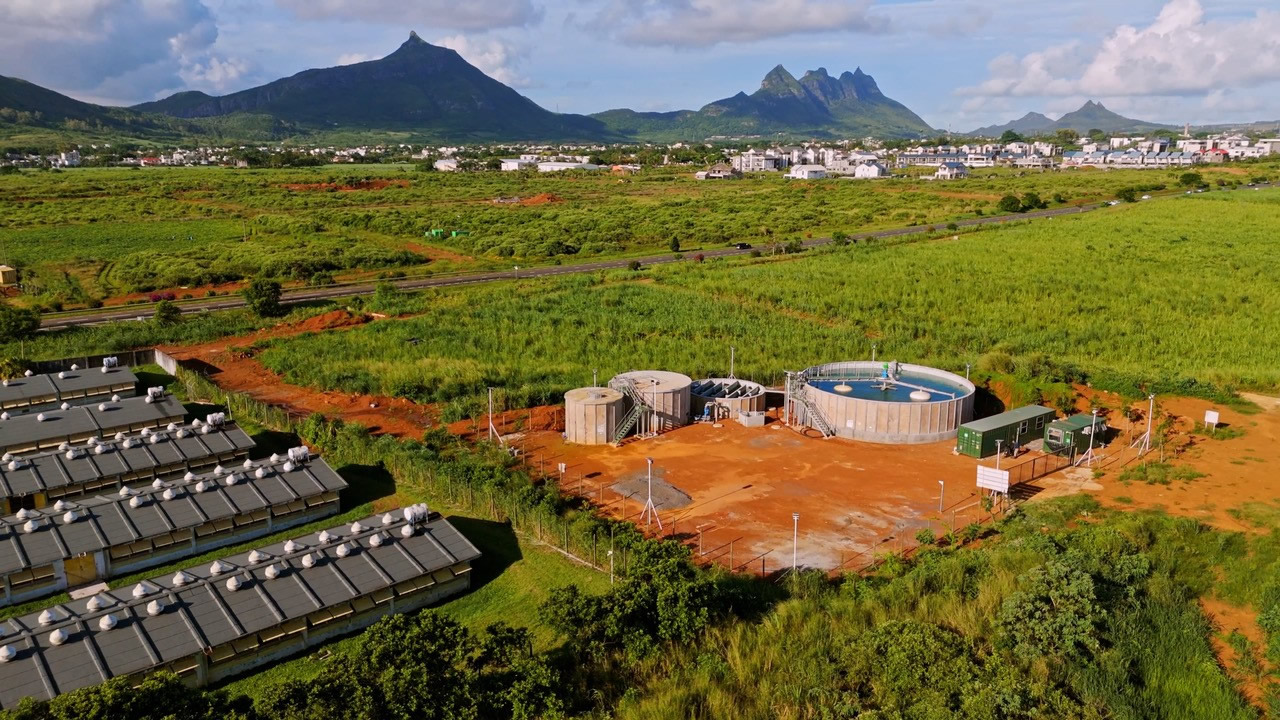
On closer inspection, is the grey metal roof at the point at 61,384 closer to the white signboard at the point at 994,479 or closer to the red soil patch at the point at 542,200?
the white signboard at the point at 994,479

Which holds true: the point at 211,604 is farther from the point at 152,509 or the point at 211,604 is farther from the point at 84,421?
the point at 84,421

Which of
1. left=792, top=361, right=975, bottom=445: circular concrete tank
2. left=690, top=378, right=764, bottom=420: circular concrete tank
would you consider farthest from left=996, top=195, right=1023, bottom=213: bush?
left=690, top=378, right=764, bottom=420: circular concrete tank

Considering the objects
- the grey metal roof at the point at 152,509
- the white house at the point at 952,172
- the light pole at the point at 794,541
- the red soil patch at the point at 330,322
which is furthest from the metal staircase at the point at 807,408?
the white house at the point at 952,172

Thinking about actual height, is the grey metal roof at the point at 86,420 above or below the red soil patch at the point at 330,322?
below

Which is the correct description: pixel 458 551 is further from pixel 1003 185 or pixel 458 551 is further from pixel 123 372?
pixel 1003 185

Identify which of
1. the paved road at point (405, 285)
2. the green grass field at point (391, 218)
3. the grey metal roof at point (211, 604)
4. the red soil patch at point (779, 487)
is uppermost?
the green grass field at point (391, 218)

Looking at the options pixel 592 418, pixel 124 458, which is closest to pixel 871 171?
pixel 592 418
